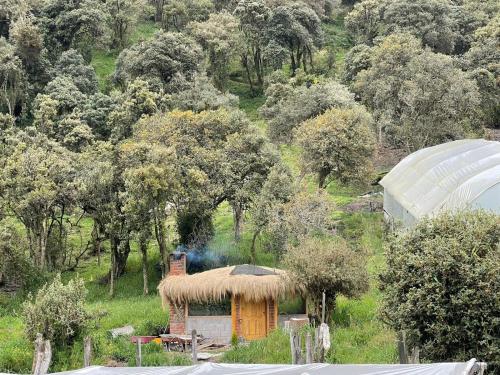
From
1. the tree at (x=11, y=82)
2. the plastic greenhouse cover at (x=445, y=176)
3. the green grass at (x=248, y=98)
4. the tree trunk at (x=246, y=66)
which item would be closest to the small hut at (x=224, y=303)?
the plastic greenhouse cover at (x=445, y=176)

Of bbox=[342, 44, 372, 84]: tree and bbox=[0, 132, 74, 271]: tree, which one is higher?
bbox=[342, 44, 372, 84]: tree

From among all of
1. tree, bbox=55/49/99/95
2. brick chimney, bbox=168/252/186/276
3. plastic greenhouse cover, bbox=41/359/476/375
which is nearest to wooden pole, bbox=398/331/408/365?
plastic greenhouse cover, bbox=41/359/476/375

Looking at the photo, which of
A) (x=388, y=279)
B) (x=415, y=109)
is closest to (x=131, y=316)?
(x=388, y=279)

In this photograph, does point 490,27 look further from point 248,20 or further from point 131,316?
point 131,316

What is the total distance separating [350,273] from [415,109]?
17.7 metres

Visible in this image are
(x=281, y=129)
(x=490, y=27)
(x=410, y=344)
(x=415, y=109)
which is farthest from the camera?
(x=490, y=27)

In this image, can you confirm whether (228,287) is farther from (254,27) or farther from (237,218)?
(254,27)

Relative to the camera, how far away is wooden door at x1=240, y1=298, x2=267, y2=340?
2428 cm

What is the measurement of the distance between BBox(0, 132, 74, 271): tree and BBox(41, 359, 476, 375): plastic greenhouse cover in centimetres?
1841

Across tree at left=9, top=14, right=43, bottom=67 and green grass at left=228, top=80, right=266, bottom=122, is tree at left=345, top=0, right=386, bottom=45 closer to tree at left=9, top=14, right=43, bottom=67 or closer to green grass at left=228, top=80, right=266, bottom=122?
green grass at left=228, top=80, right=266, bottom=122

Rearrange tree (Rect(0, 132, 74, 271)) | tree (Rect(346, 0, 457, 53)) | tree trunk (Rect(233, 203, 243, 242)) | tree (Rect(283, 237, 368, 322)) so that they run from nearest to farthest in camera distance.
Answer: tree (Rect(283, 237, 368, 322)) < tree (Rect(0, 132, 74, 271)) < tree trunk (Rect(233, 203, 243, 242)) < tree (Rect(346, 0, 457, 53))

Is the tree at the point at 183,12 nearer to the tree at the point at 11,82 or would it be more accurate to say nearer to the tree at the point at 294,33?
the tree at the point at 294,33

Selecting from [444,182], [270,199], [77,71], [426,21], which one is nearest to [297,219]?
[270,199]

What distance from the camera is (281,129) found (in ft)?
139
